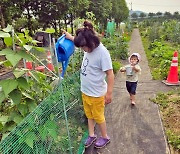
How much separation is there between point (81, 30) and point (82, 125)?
154 centimetres

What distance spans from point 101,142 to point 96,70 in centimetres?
115

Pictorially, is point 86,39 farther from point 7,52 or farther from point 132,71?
point 132,71

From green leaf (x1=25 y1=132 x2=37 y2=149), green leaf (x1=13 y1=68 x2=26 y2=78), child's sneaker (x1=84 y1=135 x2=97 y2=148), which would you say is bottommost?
child's sneaker (x1=84 y1=135 x2=97 y2=148)

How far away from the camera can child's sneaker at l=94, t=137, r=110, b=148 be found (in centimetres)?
334

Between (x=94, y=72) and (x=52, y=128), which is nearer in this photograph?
(x=52, y=128)

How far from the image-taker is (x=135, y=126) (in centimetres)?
400

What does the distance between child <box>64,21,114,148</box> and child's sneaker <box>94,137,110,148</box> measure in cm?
22

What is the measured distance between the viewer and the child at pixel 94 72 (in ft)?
8.79

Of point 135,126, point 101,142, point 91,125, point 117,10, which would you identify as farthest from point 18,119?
point 117,10

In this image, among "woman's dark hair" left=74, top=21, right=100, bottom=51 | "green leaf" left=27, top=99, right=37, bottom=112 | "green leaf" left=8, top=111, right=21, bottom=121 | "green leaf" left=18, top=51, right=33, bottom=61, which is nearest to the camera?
"green leaf" left=18, top=51, right=33, bottom=61

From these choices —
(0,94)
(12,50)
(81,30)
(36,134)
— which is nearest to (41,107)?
(36,134)

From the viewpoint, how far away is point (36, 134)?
1930 mm

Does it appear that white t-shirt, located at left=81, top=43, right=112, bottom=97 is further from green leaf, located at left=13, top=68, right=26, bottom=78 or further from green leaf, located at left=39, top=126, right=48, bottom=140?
green leaf, located at left=13, top=68, right=26, bottom=78

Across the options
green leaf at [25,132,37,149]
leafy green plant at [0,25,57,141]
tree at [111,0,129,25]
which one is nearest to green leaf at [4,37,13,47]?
leafy green plant at [0,25,57,141]
